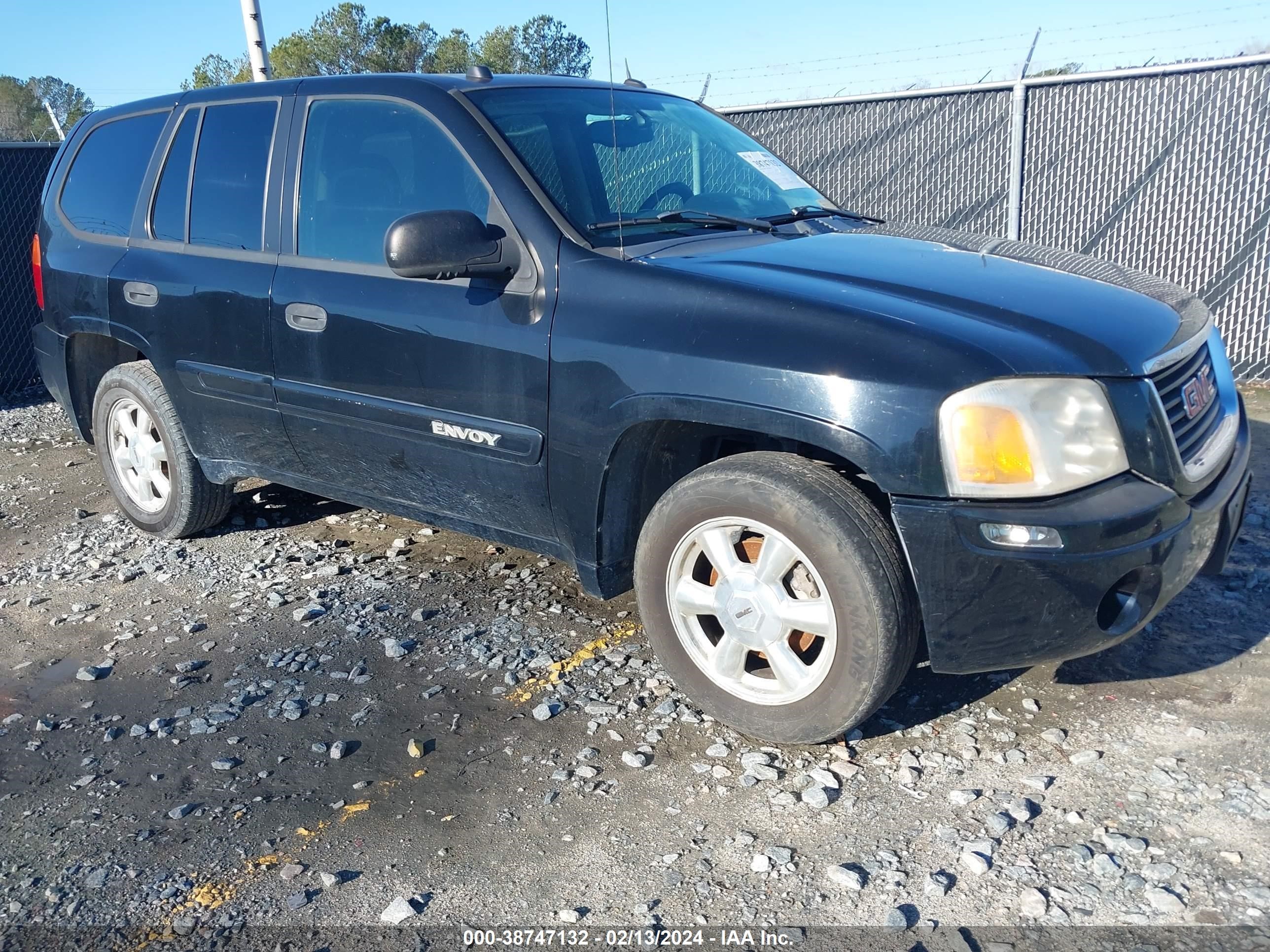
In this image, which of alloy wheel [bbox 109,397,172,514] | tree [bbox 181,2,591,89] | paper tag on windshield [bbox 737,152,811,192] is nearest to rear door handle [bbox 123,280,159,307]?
alloy wheel [bbox 109,397,172,514]

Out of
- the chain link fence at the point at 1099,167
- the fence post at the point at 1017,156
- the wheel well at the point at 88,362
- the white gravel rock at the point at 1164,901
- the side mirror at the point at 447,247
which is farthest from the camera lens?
the fence post at the point at 1017,156

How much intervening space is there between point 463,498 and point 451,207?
0.98 meters

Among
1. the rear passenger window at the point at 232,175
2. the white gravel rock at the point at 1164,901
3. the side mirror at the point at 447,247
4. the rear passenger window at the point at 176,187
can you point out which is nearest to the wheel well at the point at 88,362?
the rear passenger window at the point at 176,187

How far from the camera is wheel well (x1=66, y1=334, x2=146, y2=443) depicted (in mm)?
5180

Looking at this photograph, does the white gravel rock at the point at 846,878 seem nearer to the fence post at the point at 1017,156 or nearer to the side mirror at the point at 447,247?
the side mirror at the point at 447,247

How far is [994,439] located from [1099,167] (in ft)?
21.1

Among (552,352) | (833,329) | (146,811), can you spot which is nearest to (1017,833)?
(833,329)

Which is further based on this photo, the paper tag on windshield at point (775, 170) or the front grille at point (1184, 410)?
the paper tag on windshield at point (775, 170)

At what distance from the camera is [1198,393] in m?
3.12

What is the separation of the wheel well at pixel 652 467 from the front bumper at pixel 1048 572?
39cm

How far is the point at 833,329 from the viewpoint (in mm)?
2848

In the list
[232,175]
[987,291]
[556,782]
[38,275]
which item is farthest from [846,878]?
[38,275]

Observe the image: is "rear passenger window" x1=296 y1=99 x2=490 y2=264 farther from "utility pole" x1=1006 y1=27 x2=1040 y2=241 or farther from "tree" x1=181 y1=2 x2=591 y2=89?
"tree" x1=181 y1=2 x2=591 y2=89

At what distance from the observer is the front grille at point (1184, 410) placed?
2891 mm
